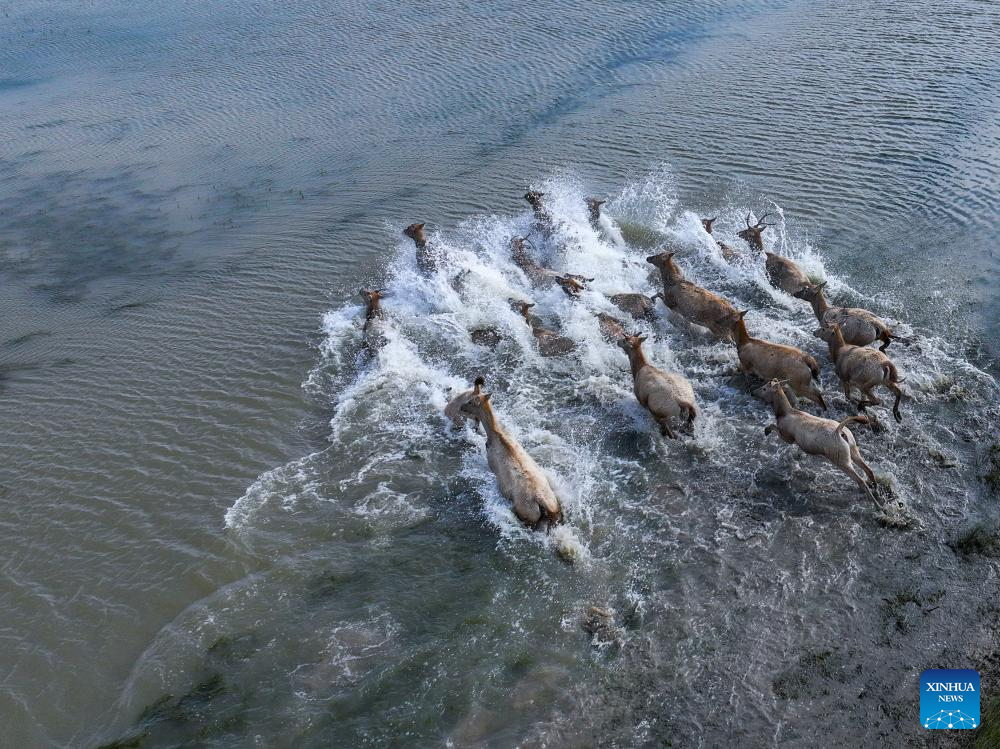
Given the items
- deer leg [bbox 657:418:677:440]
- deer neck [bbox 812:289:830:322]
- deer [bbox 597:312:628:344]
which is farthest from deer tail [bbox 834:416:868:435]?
deer [bbox 597:312:628:344]

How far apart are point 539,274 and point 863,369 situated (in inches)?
261

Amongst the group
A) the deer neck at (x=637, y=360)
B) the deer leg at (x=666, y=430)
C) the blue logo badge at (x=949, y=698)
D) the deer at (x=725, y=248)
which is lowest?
the blue logo badge at (x=949, y=698)

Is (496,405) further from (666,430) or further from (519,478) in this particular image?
(666,430)

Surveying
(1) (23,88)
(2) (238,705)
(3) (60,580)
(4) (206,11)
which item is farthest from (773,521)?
(4) (206,11)

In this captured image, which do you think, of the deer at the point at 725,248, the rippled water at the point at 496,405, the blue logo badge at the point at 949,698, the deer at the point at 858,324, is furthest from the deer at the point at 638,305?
the blue logo badge at the point at 949,698

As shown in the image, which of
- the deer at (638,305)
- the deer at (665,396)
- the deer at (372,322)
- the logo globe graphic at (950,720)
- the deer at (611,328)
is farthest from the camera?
the deer at (638,305)

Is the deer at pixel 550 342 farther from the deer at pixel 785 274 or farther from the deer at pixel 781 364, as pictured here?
the deer at pixel 785 274

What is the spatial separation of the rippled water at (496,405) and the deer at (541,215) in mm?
515

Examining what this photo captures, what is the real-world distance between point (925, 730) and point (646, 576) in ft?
10.3

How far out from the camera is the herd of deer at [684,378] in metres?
10.3

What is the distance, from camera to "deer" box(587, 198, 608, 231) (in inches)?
694

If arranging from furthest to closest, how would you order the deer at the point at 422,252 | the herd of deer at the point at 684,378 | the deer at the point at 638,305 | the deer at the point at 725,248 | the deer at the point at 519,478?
the deer at the point at 422,252 < the deer at the point at 725,248 < the deer at the point at 638,305 < the herd of deer at the point at 684,378 < the deer at the point at 519,478

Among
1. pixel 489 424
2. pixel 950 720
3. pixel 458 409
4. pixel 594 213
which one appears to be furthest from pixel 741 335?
pixel 950 720

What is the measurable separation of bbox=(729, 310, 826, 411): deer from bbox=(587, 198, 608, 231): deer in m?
5.74
